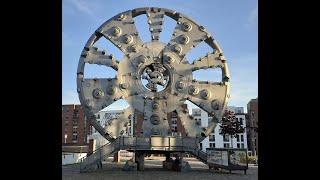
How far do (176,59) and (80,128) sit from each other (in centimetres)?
9841

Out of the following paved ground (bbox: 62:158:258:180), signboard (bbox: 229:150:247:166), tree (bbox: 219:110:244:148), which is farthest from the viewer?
tree (bbox: 219:110:244:148)

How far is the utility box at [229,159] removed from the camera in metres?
34.8

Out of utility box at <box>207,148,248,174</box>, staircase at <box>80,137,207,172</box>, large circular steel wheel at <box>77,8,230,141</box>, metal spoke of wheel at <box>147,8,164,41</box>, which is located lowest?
utility box at <box>207,148,248,174</box>

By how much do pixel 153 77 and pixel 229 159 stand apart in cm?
1232

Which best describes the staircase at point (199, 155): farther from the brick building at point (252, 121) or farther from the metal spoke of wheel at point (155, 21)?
the brick building at point (252, 121)

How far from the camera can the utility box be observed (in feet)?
114

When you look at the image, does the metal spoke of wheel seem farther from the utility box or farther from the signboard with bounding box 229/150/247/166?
the signboard with bounding box 229/150/247/166

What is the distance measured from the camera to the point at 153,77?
39.7 meters

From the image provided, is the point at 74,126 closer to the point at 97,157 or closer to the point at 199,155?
the point at 97,157

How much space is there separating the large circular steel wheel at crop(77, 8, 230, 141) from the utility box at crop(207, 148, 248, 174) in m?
3.59

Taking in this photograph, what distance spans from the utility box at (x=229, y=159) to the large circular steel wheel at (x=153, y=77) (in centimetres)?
359

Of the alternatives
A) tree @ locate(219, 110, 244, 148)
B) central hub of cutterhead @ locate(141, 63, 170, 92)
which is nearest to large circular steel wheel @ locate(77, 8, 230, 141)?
central hub of cutterhead @ locate(141, 63, 170, 92)
